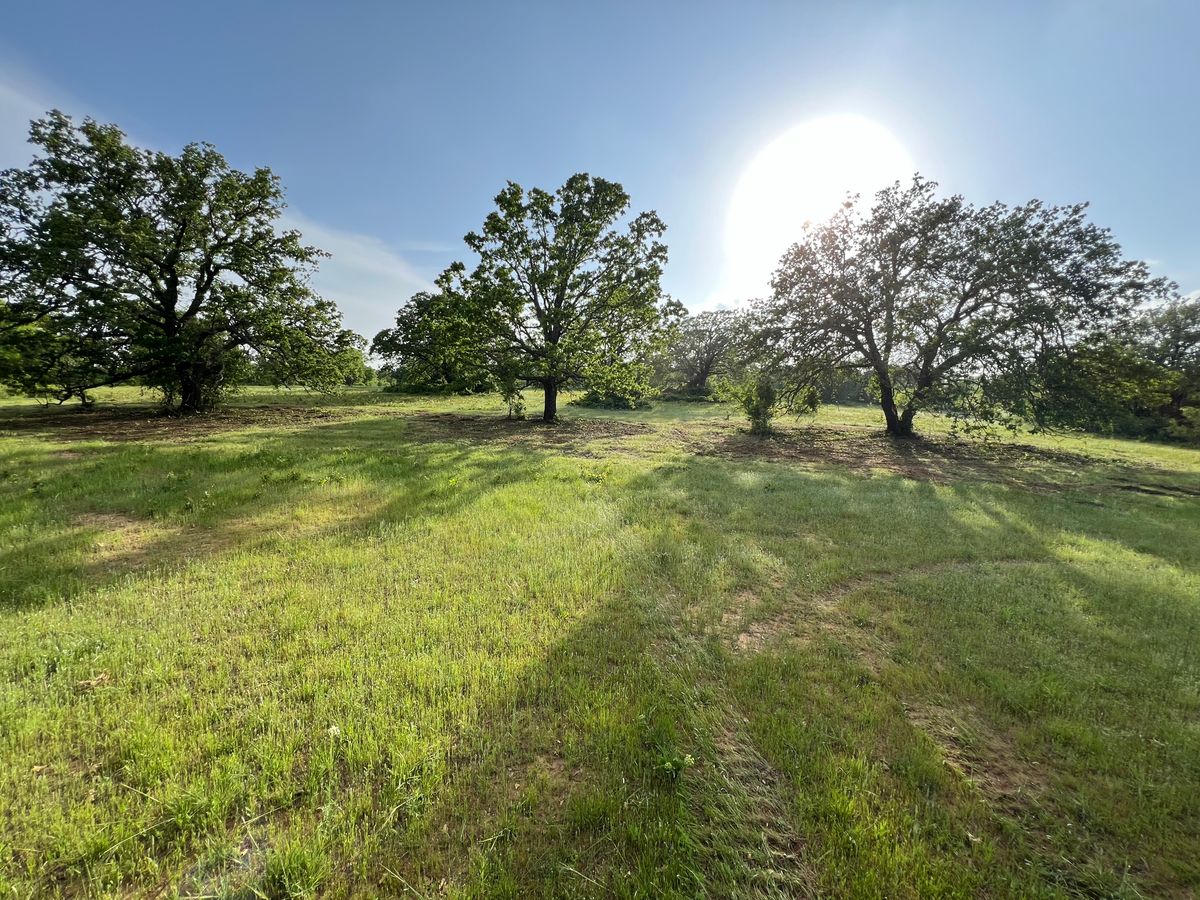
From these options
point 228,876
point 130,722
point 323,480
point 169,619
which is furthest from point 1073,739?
point 323,480

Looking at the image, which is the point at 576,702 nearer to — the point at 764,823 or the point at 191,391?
the point at 764,823

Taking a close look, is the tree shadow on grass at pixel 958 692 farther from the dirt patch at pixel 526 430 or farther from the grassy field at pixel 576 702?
the dirt patch at pixel 526 430

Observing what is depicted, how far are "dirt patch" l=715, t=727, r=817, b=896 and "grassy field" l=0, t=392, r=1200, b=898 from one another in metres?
0.02

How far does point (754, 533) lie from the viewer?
25.1 ft

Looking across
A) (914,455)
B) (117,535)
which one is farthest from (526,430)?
(914,455)

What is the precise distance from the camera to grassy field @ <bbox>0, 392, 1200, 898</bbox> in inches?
92.2

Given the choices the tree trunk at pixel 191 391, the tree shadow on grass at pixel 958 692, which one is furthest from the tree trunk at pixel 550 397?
the tree trunk at pixel 191 391

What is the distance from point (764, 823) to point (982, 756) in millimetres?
1897

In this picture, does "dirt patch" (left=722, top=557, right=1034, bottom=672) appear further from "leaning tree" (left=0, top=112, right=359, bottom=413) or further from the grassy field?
"leaning tree" (left=0, top=112, right=359, bottom=413)

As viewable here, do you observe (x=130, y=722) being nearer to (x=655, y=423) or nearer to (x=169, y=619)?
(x=169, y=619)

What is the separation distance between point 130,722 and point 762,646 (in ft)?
17.0

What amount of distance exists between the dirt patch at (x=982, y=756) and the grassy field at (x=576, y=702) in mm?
20

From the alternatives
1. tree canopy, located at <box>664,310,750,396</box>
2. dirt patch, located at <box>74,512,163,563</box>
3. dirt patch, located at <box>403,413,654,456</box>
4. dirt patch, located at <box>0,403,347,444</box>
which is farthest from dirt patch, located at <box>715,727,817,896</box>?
tree canopy, located at <box>664,310,750,396</box>

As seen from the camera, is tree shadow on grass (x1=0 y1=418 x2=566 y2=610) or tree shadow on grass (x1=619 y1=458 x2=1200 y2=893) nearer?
tree shadow on grass (x1=619 y1=458 x2=1200 y2=893)
